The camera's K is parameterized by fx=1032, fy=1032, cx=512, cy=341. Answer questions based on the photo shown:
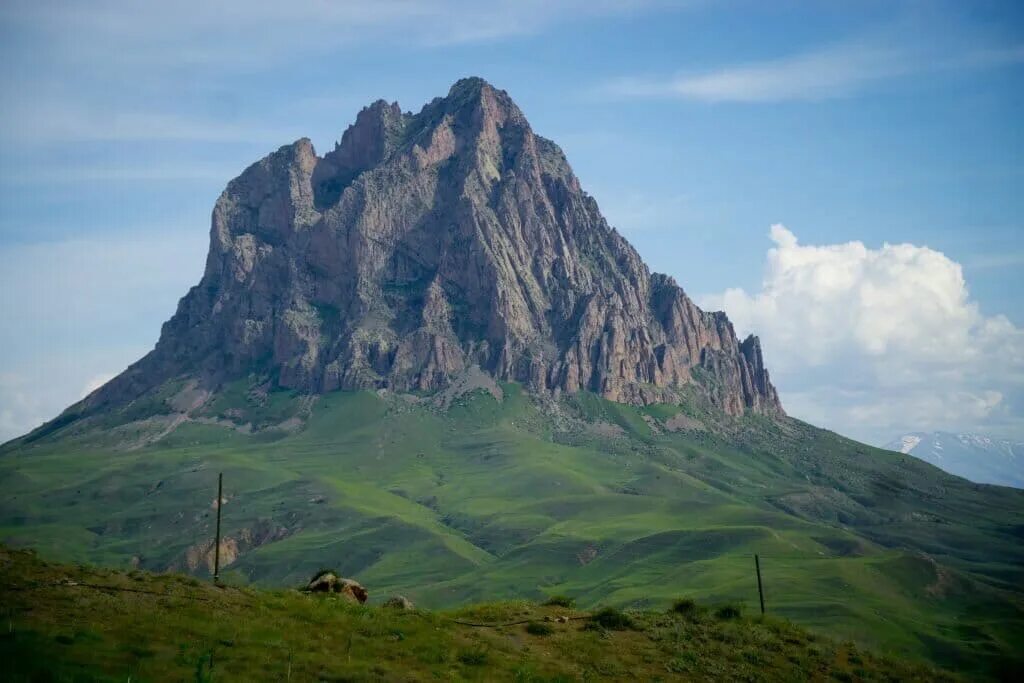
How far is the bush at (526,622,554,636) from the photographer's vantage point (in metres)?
72.7

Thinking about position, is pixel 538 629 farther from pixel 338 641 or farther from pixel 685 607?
pixel 685 607

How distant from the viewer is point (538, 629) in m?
73.1

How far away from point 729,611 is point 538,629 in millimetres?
20190

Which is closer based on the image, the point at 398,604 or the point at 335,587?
the point at 398,604

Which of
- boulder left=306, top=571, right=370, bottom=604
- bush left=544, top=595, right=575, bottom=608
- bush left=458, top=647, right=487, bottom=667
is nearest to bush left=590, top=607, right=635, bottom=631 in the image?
bush left=544, top=595, right=575, bottom=608

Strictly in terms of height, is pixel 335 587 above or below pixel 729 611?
above

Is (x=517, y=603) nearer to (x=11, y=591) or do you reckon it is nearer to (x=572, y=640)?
(x=572, y=640)

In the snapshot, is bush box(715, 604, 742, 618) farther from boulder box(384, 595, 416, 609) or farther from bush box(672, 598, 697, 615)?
boulder box(384, 595, 416, 609)

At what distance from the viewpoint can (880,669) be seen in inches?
3103

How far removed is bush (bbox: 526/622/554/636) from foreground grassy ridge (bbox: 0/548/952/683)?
0.10 meters

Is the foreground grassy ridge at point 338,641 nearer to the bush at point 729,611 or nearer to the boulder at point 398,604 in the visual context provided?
the bush at point 729,611

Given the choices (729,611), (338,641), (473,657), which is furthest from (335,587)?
(729,611)

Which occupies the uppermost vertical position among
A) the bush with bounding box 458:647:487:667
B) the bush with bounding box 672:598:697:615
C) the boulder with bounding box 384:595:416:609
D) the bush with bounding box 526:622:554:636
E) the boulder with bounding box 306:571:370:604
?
the boulder with bounding box 306:571:370:604

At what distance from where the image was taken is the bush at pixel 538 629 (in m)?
72.7
